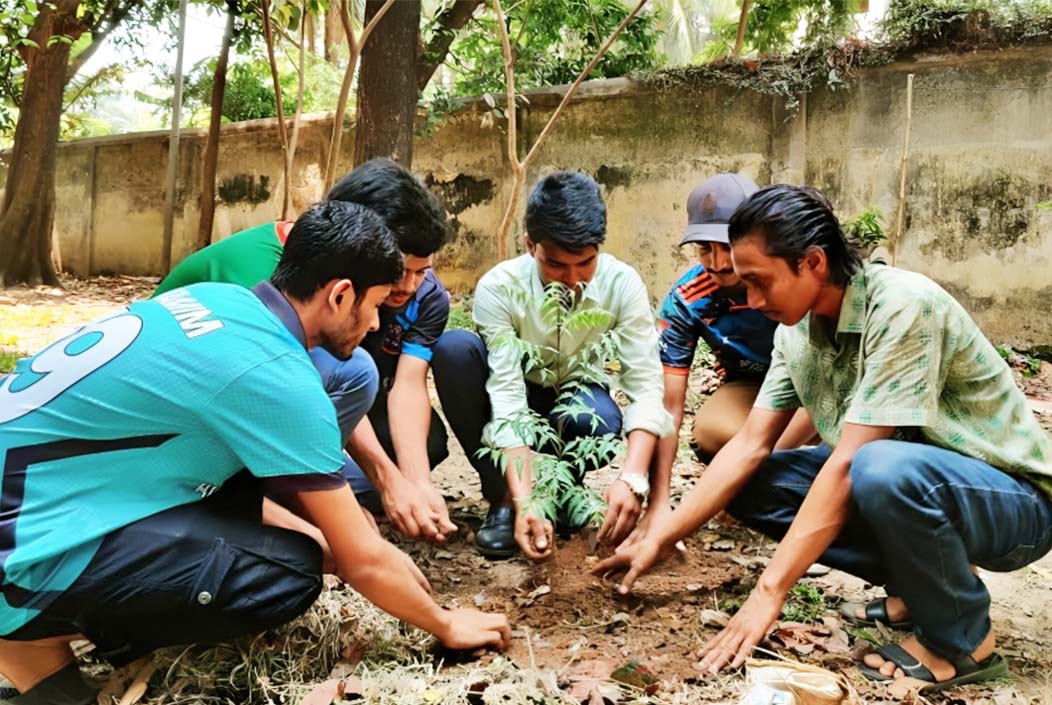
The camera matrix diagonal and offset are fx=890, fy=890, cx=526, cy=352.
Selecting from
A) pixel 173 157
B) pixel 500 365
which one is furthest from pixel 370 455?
pixel 173 157

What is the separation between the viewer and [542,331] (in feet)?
10.3

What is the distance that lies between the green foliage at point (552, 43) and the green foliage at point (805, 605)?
6.36 meters

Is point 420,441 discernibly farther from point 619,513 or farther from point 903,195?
point 903,195

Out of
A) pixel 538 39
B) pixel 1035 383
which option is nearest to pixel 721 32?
pixel 538 39

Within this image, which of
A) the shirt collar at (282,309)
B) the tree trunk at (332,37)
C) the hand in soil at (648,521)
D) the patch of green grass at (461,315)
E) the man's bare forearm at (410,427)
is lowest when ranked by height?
the hand in soil at (648,521)

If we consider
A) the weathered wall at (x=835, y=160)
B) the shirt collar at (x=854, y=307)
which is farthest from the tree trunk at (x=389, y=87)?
the shirt collar at (x=854, y=307)

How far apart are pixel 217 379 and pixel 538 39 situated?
7514 millimetres

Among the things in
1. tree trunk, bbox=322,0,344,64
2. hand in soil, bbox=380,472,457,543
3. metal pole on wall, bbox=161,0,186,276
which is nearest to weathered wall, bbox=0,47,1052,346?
metal pole on wall, bbox=161,0,186,276

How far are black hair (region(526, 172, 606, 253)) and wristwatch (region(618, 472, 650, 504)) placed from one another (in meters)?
0.74

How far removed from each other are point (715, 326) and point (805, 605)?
115 centimetres

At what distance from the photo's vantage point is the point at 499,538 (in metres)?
3.09

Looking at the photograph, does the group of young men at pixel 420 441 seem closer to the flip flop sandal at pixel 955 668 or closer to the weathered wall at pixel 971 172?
the flip flop sandal at pixel 955 668

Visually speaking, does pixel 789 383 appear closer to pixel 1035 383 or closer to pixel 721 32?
pixel 1035 383

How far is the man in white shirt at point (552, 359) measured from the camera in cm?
285
